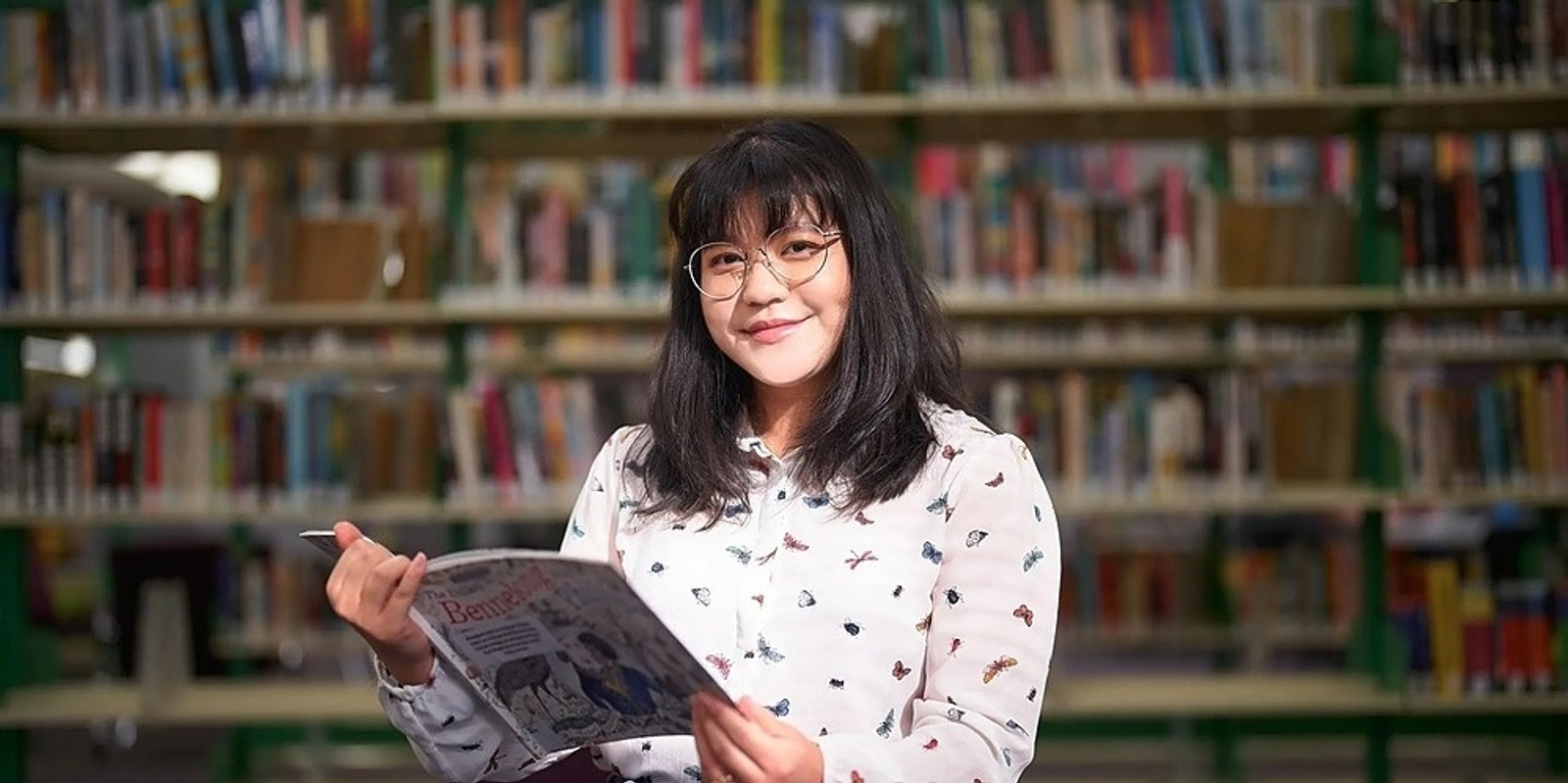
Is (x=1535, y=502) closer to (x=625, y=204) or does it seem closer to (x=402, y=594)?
(x=625, y=204)

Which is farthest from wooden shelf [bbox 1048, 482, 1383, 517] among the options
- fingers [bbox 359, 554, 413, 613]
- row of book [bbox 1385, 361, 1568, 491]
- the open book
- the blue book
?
fingers [bbox 359, 554, 413, 613]

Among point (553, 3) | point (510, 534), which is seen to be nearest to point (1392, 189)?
point (553, 3)

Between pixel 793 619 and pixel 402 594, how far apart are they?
1.01ft

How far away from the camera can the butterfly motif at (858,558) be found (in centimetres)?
140

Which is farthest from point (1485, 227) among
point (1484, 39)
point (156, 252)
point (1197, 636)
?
point (156, 252)

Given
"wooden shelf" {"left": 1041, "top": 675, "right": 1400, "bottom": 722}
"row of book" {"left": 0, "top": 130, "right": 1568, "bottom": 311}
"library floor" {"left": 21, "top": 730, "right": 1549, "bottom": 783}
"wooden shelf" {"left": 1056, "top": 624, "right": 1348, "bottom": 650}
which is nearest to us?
"wooden shelf" {"left": 1041, "top": 675, "right": 1400, "bottom": 722}

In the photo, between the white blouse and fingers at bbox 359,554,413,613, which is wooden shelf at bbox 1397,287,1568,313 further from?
fingers at bbox 359,554,413,613

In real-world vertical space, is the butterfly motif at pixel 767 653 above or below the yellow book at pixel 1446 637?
above

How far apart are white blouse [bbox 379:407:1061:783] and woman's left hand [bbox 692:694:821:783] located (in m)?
0.09

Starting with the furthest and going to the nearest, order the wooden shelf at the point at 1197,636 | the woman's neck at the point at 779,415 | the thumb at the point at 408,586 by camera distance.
A: 1. the wooden shelf at the point at 1197,636
2. the woman's neck at the point at 779,415
3. the thumb at the point at 408,586

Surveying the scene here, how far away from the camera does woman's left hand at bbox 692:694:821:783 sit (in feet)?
3.85

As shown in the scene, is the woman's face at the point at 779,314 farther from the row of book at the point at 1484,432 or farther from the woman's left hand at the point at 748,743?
the row of book at the point at 1484,432

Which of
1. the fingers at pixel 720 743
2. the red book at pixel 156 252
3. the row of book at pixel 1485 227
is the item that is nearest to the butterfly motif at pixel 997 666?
the fingers at pixel 720 743

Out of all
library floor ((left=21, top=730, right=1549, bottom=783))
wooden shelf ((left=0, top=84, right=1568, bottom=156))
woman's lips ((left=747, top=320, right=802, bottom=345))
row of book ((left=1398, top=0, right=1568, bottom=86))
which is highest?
row of book ((left=1398, top=0, right=1568, bottom=86))
